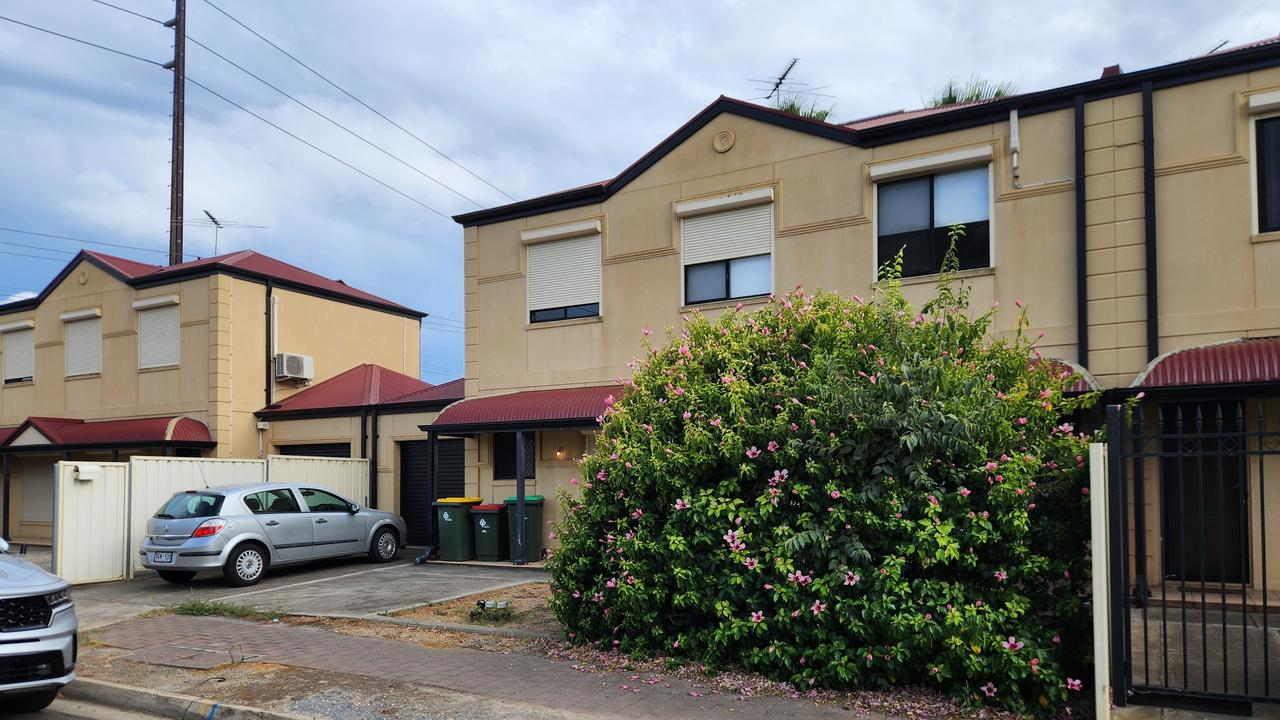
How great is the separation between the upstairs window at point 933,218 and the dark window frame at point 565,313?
489cm

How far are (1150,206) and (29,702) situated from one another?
1217cm

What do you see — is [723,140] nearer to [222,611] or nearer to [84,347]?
[222,611]

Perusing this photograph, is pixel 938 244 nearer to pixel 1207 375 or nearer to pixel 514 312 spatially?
pixel 1207 375

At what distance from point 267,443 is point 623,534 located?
1488cm

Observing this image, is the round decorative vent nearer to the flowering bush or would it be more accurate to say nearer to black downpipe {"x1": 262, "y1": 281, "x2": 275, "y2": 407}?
the flowering bush

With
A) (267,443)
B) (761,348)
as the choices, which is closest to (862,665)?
(761,348)

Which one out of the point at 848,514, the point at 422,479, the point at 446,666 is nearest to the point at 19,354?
the point at 422,479

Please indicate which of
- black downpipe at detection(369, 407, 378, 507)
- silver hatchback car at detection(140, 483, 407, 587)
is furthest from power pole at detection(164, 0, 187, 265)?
silver hatchback car at detection(140, 483, 407, 587)

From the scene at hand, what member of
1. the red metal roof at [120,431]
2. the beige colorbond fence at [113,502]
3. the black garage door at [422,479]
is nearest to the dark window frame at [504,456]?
the black garage door at [422,479]

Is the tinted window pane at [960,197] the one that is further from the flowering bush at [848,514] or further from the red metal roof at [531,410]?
the red metal roof at [531,410]

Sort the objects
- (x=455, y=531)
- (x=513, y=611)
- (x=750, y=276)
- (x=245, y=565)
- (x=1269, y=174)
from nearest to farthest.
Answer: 1. (x=513, y=611)
2. (x=1269, y=174)
3. (x=245, y=565)
4. (x=750, y=276)
5. (x=455, y=531)

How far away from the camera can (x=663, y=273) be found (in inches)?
568

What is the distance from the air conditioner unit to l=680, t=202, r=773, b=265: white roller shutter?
10626mm

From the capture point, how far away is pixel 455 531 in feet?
49.8
